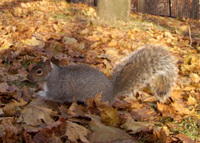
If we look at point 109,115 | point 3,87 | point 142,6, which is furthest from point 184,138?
point 142,6

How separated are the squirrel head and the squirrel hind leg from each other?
1.20 metres

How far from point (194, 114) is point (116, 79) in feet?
2.98

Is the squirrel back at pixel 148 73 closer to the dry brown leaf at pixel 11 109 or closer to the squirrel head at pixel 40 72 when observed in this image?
the squirrel head at pixel 40 72

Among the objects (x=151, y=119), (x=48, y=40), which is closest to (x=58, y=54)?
(x=48, y=40)

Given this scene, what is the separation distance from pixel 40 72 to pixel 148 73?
1152 mm

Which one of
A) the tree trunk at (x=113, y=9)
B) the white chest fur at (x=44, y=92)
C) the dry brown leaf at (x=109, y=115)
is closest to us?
the dry brown leaf at (x=109, y=115)

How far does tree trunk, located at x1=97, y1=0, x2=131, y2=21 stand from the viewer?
5.97 m

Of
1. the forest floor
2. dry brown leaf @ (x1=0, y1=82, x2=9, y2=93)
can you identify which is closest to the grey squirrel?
the forest floor

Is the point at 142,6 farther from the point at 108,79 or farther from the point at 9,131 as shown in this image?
the point at 9,131

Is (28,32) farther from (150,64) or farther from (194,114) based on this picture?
(194,114)

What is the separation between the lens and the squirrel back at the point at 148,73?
2.67 m

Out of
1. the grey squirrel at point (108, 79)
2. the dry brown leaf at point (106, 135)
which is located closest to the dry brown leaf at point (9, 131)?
the dry brown leaf at point (106, 135)

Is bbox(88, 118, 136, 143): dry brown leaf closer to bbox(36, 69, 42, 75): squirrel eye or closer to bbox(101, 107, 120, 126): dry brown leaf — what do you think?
bbox(101, 107, 120, 126): dry brown leaf

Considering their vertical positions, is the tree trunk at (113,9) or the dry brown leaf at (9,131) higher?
the tree trunk at (113,9)
